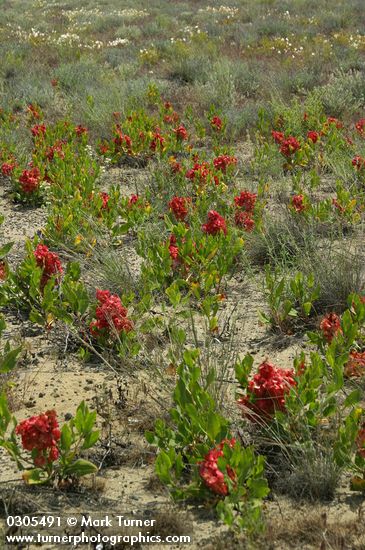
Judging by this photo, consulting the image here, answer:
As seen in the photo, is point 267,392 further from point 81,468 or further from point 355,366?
point 81,468

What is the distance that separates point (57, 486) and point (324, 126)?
6336mm

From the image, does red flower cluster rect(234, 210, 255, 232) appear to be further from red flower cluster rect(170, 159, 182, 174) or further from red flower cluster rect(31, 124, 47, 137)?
red flower cluster rect(31, 124, 47, 137)

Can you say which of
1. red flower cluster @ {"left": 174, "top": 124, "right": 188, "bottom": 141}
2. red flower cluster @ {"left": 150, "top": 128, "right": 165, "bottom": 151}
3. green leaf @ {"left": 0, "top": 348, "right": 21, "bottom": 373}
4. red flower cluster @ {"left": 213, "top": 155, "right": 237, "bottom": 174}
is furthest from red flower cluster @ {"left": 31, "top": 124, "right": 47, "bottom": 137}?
green leaf @ {"left": 0, "top": 348, "right": 21, "bottom": 373}

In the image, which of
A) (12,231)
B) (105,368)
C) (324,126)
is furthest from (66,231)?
(324,126)

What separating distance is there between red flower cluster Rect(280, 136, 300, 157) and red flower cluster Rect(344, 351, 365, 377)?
406cm

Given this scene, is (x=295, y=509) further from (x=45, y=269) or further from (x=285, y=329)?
(x=45, y=269)

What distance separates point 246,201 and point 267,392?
112 inches

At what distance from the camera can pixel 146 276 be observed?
449 cm

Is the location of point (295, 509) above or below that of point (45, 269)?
below

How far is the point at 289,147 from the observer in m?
6.99

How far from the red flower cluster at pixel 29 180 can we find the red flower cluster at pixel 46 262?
7.66 ft

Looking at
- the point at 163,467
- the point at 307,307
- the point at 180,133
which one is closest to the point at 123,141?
the point at 180,133

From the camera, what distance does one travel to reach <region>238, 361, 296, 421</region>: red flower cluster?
114 inches

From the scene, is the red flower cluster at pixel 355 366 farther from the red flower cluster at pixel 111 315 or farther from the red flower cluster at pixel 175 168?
the red flower cluster at pixel 175 168
